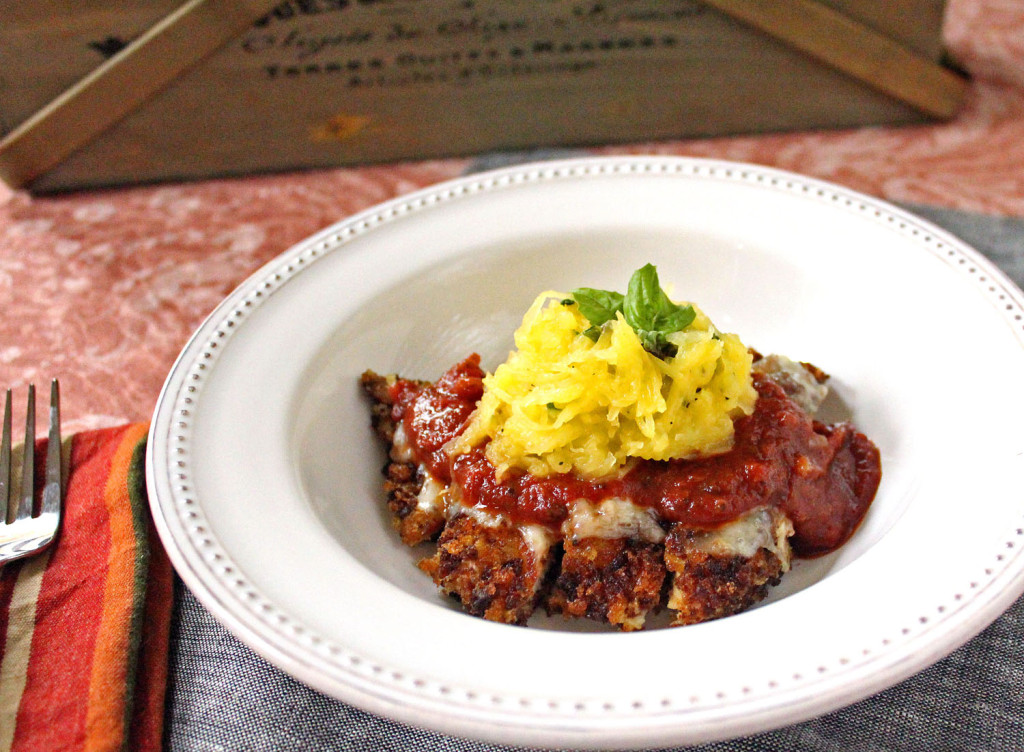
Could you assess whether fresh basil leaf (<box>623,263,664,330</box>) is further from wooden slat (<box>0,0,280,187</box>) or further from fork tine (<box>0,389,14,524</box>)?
wooden slat (<box>0,0,280,187</box>)

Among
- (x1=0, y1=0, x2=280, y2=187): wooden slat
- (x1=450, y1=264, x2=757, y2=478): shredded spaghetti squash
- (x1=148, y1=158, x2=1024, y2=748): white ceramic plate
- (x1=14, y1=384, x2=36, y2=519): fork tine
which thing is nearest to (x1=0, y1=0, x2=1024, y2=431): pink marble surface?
(x1=0, y1=0, x2=280, y2=187): wooden slat

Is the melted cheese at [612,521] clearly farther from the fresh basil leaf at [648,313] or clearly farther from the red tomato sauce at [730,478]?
the fresh basil leaf at [648,313]

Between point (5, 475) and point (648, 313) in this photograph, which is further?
point (5, 475)

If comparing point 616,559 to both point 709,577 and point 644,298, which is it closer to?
point 709,577

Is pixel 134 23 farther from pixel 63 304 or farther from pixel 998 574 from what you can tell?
pixel 998 574

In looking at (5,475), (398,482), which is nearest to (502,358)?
(398,482)

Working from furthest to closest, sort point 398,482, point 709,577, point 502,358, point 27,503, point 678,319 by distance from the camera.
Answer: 1. point 502,358
2. point 398,482
3. point 27,503
4. point 678,319
5. point 709,577

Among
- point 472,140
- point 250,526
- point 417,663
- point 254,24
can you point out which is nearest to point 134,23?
point 254,24
